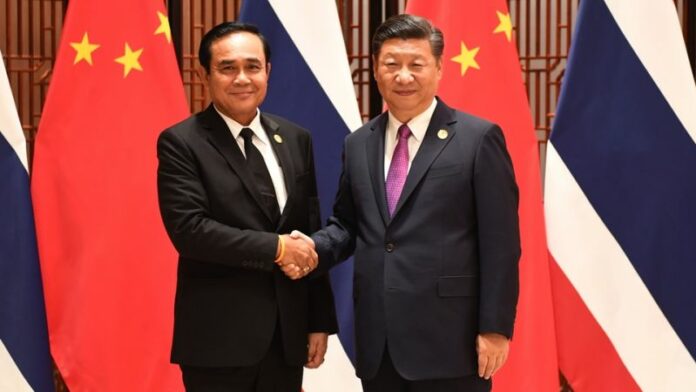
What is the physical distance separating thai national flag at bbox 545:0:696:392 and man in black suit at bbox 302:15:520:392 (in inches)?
36.8

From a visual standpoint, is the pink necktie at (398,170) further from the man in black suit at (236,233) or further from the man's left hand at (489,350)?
the man's left hand at (489,350)

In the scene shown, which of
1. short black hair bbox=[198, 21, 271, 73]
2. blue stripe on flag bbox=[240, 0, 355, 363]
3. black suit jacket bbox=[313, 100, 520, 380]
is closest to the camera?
black suit jacket bbox=[313, 100, 520, 380]

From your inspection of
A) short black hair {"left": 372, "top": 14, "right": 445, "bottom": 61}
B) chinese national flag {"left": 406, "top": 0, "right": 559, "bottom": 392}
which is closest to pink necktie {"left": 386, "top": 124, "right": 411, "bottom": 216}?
short black hair {"left": 372, "top": 14, "right": 445, "bottom": 61}

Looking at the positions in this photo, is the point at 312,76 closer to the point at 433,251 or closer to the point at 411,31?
the point at 411,31

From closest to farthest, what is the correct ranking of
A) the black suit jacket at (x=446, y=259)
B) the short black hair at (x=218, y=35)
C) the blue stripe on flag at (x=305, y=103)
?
the black suit jacket at (x=446, y=259) < the short black hair at (x=218, y=35) < the blue stripe on flag at (x=305, y=103)

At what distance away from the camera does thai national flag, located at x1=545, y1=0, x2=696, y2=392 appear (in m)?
2.91

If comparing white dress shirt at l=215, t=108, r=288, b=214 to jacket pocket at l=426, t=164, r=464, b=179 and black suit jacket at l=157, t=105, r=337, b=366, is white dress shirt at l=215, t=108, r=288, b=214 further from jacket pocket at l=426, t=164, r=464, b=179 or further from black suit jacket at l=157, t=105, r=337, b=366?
jacket pocket at l=426, t=164, r=464, b=179

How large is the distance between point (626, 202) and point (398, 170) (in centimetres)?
112

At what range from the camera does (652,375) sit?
9.59 feet

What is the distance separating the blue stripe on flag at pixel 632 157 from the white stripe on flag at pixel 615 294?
1.2 inches

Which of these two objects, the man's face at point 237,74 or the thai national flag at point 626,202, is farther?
the thai national flag at point 626,202

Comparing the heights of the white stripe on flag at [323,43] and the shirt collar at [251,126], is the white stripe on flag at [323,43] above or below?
above

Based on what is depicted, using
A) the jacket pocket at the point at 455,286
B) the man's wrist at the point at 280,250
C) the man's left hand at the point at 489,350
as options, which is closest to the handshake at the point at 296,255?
the man's wrist at the point at 280,250

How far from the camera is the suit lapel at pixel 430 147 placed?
81.7 inches
